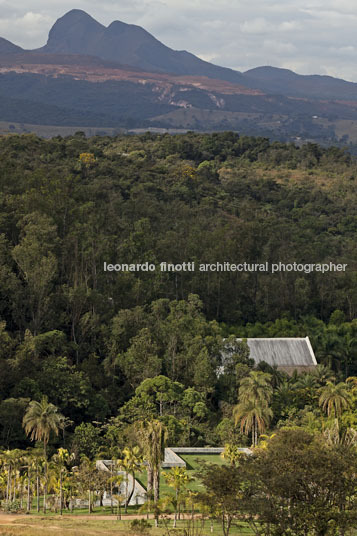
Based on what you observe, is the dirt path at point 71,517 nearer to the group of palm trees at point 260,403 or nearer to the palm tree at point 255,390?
the group of palm trees at point 260,403

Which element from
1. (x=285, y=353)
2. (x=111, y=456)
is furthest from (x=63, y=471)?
(x=285, y=353)

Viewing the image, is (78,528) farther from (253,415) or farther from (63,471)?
(253,415)

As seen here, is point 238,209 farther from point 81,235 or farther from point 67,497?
point 67,497

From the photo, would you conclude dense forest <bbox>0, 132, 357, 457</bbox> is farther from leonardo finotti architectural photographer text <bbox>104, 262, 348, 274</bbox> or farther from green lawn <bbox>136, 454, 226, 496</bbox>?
green lawn <bbox>136, 454, 226, 496</bbox>

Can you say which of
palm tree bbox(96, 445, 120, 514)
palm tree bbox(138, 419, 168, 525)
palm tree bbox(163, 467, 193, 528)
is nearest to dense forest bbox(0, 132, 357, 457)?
palm tree bbox(96, 445, 120, 514)

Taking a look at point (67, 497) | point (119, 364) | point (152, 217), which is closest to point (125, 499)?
point (67, 497)

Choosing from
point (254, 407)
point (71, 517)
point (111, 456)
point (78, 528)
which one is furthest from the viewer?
point (254, 407)

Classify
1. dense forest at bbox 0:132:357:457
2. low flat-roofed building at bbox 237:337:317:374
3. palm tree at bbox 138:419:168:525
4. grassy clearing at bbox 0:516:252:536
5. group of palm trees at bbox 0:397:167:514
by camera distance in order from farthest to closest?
1. low flat-roofed building at bbox 237:337:317:374
2. dense forest at bbox 0:132:357:457
3. group of palm trees at bbox 0:397:167:514
4. palm tree at bbox 138:419:168:525
5. grassy clearing at bbox 0:516:252:536
